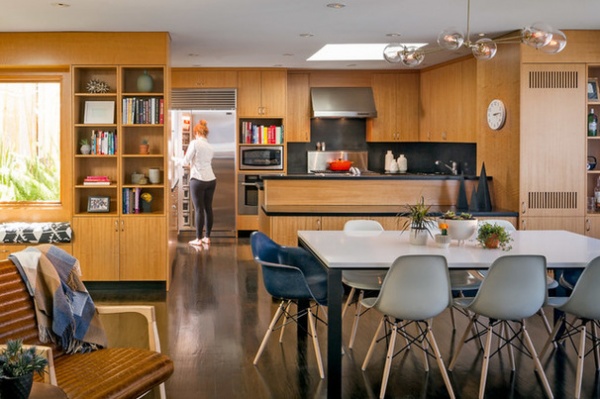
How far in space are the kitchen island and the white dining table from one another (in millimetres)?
1686

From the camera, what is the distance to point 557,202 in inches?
290

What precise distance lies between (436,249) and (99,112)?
13.7 ft

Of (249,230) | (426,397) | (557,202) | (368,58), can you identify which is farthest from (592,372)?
(249,230)

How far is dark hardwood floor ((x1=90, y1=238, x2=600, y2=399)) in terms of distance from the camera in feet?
14.1

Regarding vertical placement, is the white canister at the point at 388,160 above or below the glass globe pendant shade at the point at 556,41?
below

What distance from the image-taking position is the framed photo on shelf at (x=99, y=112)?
7.45 metres

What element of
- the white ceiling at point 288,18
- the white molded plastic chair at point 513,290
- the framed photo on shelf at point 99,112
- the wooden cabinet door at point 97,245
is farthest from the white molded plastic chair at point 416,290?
the framed photo on shelf at point 99,112

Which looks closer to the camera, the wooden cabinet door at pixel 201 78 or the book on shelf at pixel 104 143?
the book on shelf at pixel 104 143

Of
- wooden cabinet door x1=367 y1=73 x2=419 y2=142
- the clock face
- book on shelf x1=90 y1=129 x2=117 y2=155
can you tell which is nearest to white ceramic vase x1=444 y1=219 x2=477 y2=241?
the clock face

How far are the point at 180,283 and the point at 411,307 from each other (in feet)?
13.0

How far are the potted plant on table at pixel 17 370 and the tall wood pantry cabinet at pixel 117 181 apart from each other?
4.94 meters

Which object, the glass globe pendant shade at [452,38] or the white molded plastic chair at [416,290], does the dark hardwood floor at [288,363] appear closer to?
the white molded plastic chair at [416,290]

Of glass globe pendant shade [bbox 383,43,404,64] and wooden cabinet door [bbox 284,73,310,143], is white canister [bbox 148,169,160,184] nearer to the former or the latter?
glass globe pendant shade [bbox 383,43,404,64]

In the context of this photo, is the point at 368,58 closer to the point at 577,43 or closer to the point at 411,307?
the point at 577,43
